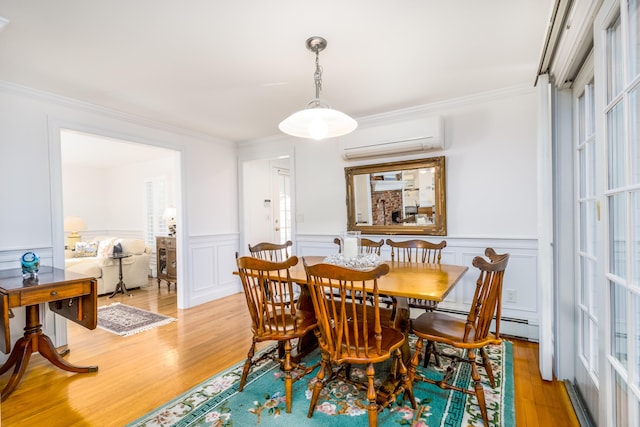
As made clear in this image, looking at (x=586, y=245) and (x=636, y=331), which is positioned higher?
(x=586, y=245)

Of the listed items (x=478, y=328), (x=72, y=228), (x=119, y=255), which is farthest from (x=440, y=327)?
(x=72, y=228)

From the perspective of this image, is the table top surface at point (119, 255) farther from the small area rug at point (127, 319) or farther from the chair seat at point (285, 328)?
the chair seat at point (285, 328)

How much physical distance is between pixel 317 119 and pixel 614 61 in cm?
148

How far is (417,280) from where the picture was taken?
195cm

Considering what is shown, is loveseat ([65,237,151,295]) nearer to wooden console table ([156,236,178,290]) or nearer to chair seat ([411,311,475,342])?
wooden console table ([156,236,178,290])

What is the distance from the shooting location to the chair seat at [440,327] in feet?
5.79

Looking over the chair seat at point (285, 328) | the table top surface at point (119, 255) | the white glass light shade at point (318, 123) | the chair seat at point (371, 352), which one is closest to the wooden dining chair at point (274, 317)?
the chair seat at point (285, 328)

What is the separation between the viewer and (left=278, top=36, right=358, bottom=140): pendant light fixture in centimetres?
201

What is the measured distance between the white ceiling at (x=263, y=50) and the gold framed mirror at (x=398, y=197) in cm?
74

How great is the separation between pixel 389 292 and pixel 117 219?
6.96 m

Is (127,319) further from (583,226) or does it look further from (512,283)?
(583,226)

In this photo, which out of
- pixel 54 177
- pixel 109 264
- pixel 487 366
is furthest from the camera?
pixel 109 264

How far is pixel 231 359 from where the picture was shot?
99.7 inches

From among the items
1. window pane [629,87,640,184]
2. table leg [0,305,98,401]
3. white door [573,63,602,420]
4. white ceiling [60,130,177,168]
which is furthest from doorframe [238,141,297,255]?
window pane [629,87,640,184]
